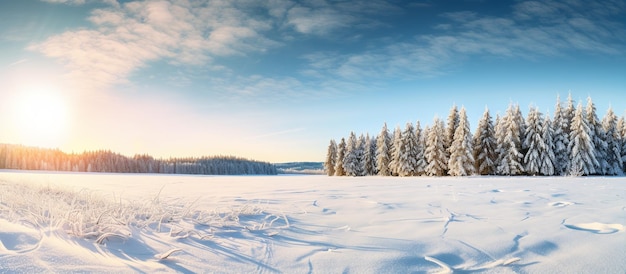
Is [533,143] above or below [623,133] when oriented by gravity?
below

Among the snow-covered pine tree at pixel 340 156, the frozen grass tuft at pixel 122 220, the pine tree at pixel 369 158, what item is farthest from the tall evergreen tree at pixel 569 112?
the frozen grass tuft at pixel 122 220

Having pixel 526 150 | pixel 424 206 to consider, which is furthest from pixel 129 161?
pixel 424 206

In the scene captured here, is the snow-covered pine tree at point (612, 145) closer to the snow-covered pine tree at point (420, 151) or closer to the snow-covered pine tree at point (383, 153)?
the snow-covered pine tree at point (420, 151)

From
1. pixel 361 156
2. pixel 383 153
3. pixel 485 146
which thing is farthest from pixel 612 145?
pixel 361 156

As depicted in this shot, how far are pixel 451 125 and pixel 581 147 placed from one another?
13278 millimetres

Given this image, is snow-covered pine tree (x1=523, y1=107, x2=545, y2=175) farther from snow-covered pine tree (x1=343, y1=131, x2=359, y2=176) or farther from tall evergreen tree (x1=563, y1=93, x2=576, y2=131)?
snow-covered pine tree (x1=343, y1=131, x2=359, y2=176)

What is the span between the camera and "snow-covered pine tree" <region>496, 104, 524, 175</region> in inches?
1478

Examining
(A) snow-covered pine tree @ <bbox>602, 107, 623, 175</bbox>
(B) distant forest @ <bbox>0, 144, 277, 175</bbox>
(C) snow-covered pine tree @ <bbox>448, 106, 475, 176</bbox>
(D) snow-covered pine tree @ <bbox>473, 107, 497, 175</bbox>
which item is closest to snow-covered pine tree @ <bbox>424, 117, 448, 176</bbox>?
(C) snow-covered pine tree @ <bbox>448, 106, 475, 176</bbox>

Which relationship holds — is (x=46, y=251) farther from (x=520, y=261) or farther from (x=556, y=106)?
(x=556, y=106)

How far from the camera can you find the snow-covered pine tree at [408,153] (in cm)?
4706

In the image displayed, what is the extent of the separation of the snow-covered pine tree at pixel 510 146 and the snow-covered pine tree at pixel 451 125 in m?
5.38

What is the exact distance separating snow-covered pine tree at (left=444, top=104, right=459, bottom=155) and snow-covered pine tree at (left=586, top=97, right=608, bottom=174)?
43.6 ft

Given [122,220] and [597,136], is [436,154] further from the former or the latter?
[122,220]

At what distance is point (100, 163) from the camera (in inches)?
3863
